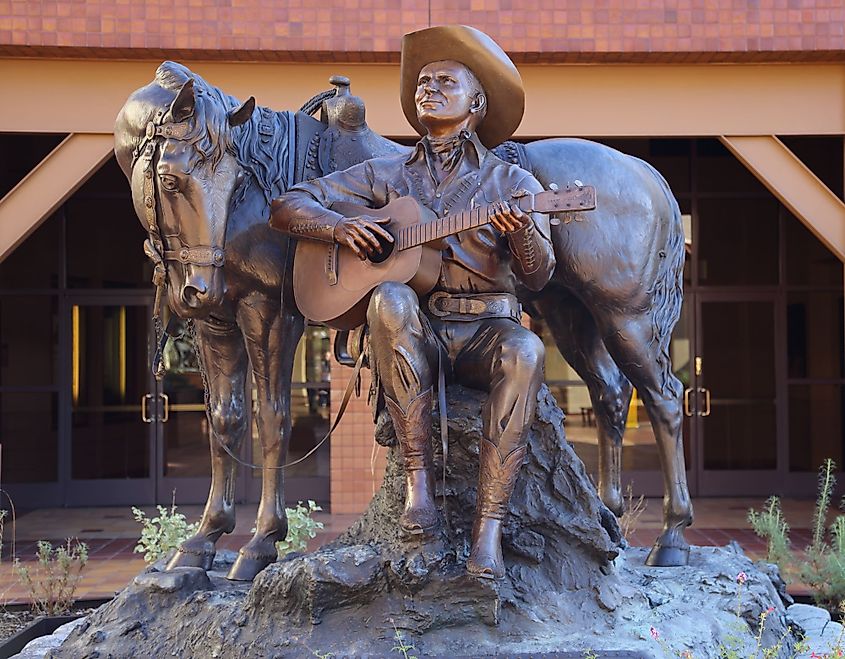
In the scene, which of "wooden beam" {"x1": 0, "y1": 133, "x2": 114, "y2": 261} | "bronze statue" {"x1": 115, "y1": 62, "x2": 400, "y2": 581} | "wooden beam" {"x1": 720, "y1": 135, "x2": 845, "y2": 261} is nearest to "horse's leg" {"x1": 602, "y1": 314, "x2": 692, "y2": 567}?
"bronze statue" {"x1": 115, "y1": 62, "x2": 400, "y2": 581}

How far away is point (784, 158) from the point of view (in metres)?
6.63

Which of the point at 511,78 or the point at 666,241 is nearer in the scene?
the point at 511,78

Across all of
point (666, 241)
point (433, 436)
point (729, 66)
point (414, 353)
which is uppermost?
point (729, 66)

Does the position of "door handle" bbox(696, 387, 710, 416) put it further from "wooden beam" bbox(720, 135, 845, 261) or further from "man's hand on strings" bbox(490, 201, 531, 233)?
"man's hand on strings" bbox(490, 201, 531, 233)

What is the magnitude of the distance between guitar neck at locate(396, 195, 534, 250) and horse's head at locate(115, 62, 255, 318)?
0.68 meters

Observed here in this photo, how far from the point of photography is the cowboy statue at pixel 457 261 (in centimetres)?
264

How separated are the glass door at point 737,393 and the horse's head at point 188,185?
7.83 metres

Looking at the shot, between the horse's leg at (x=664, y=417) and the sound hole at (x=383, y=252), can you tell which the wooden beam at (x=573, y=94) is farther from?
the sound hole at (x=383, y=252)

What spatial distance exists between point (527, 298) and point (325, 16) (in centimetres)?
358

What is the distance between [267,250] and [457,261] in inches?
31.6

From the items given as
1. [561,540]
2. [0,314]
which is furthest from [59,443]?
[561,540]

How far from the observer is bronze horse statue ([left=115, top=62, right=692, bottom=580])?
3.03 metres

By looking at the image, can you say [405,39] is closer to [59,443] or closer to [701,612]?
[701,612]

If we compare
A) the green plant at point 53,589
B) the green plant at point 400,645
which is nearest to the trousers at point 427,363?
the green plant at point 400,645
